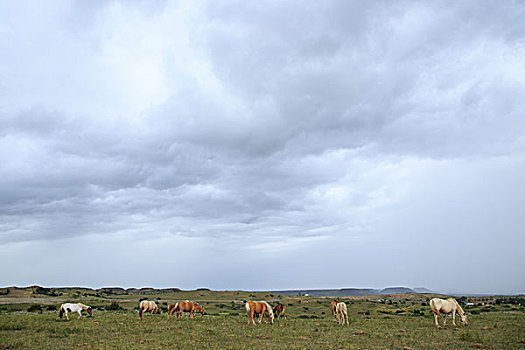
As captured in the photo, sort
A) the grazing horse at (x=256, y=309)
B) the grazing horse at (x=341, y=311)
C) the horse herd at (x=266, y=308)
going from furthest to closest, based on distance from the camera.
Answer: the grazing horse at (x=341, y=311) → the grazing horse at (x=256, y=309) → the horse herd at (x=266, y=308)

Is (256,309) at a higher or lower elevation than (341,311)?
higher

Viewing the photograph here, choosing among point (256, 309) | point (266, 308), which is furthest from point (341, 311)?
point (256, 309)

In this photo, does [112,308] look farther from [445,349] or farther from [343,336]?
[445,349]

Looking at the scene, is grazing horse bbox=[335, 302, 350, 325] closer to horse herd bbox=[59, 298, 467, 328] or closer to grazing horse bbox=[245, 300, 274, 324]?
horse herd bbox=[59, 298, 467, 328]

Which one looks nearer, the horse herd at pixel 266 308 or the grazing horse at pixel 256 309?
the horse herd at pixel 266 308

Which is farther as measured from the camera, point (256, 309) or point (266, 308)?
point (266, 308)

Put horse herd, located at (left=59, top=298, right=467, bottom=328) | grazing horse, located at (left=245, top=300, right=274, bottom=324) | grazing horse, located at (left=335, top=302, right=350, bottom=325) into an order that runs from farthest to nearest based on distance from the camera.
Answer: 1. grazing horse, located at (left=335, top=302, right=350, bottom=325)
2. grazing horse, located at (left=245, top=300, right=274, bottom=324)
3. horse herd, located at (left=59, top=298, right=467, bottom=328)

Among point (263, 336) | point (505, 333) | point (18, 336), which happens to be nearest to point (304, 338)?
point (263, 336)

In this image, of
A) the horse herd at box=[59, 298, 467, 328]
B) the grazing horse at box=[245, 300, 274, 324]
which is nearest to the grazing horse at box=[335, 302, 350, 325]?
the horse herd at box=[59, 298, 467, 328]

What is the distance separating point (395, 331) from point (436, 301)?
240 inches

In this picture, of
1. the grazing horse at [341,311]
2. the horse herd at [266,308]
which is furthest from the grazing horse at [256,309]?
the grazing horse at [341,311]

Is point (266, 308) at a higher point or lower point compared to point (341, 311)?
higher

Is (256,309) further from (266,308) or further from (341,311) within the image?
(341,311)

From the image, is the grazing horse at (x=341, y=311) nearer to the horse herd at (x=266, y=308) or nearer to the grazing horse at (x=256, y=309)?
the horse herd at (x=266, y=308)
